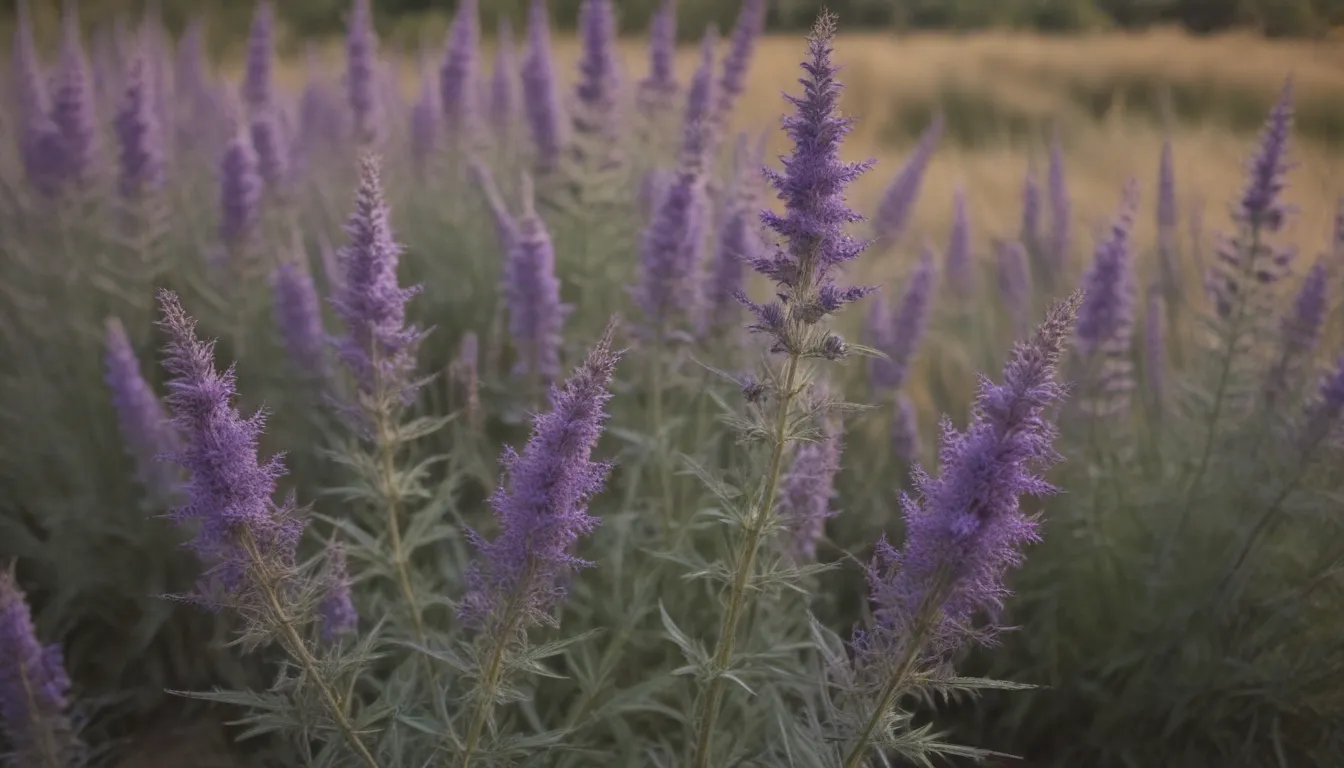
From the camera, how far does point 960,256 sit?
486cm

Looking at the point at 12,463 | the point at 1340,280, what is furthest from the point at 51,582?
the point at 1340,280

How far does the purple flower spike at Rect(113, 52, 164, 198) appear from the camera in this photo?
374 cm

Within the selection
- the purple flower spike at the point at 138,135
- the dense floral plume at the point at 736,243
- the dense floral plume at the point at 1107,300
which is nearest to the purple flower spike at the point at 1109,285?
the dense floral plume at the point at 1107,300

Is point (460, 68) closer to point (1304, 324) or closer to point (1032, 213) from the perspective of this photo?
point (1032, 213)

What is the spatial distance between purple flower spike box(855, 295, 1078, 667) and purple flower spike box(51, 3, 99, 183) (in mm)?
3874

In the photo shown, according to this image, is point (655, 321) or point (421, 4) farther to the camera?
point (421, 4)

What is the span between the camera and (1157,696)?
303 centimetres

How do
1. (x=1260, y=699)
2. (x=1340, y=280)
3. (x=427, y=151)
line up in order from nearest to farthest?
(x=1260, y=699), (x=1340, y=280), (x=427, y=151)

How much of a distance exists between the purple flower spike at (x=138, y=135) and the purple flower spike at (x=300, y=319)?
3.76 ft

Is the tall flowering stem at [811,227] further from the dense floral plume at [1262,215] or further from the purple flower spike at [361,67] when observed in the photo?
the purple flower spike at [361,67]

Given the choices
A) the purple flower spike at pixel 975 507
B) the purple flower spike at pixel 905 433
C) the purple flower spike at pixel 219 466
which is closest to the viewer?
the purple flower spike at pixel 975 507

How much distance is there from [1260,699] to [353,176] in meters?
5.04

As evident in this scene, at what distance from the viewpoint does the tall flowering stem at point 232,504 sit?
5.36 ft

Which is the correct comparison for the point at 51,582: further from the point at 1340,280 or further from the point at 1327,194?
the point at 1327,194
